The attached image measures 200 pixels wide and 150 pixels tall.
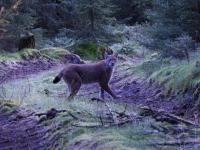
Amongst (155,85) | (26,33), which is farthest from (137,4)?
(155,85)

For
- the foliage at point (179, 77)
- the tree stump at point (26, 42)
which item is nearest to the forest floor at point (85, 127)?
the foliage at point (179, 77)

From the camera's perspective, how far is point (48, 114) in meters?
8.11

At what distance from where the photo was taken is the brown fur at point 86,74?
37.0ft

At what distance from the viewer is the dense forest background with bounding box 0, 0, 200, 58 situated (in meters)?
12.4

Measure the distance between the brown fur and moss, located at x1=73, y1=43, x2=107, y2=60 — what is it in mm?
11451

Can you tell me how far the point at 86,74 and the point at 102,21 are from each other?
14.9 metres

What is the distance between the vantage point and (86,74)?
1168 cm

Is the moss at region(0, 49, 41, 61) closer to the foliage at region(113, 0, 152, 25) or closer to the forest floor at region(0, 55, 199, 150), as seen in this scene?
the forest floor at region(0, 55, 199, 150)

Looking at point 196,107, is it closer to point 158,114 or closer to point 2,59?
point 158,114

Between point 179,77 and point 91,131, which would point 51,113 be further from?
point 179,77

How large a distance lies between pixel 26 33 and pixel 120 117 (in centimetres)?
1852

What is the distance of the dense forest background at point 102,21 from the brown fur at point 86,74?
5.32 feet

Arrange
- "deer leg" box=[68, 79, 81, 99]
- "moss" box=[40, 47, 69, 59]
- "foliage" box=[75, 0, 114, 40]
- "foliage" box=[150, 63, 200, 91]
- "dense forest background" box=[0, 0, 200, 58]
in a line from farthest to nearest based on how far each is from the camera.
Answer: "foliage" box=[75, 0, 114, 40], "moss" box=[40, 47, 69, 59], "dense forest background" box=[0, 0, 200, 58], "deer leg" box=[68, 79, 81, 99], "foliage" box=[150, 63, 200, 91]

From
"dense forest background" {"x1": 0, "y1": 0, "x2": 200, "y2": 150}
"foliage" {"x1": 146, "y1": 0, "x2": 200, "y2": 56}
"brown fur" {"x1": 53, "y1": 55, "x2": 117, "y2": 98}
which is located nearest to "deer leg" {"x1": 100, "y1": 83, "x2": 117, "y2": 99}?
"brown fur" {"x1": 53, "y1": 55, "x2": 117, "y2": 98}
